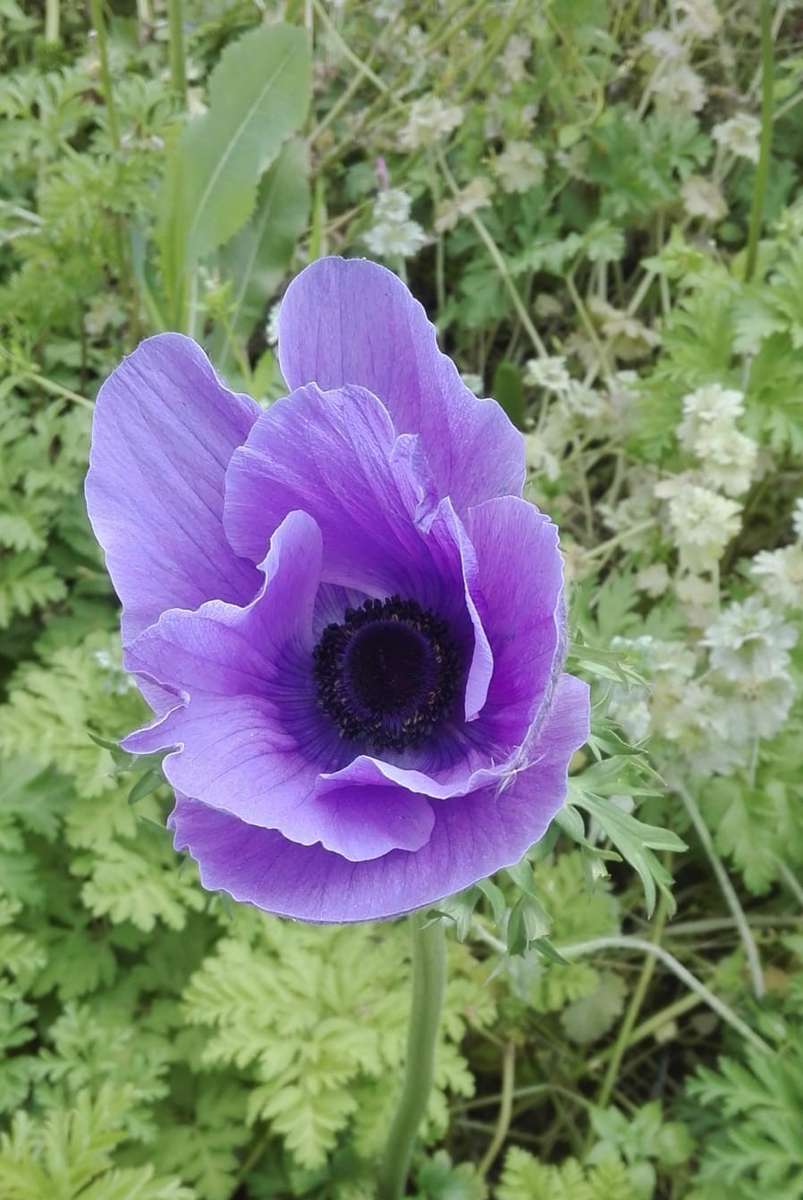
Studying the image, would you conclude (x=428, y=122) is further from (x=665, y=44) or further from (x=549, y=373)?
(x=549, y=373)

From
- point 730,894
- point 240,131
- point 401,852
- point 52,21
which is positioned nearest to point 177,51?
point 240,131

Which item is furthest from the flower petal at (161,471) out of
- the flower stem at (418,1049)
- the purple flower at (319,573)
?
the flower stem at (418,1049)

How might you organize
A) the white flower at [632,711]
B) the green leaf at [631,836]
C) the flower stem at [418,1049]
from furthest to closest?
1. the white flower at [632,711]
2. the flower stem at [418,1049]
3. the green leaf at [631,836]

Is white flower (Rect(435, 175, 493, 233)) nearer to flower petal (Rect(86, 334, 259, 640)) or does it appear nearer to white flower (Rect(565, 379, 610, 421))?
white flower (Rect(565, 379, 610, 421))

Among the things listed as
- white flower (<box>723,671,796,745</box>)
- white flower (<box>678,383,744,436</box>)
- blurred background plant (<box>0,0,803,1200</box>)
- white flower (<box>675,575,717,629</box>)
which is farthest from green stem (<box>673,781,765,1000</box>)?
white flower (<box>678,383,744,436</box>)

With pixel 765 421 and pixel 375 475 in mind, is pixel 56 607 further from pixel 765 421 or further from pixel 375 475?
pixel 375 475

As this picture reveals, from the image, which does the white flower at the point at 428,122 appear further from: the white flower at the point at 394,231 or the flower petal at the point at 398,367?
the flower petal at the point at 398,367
